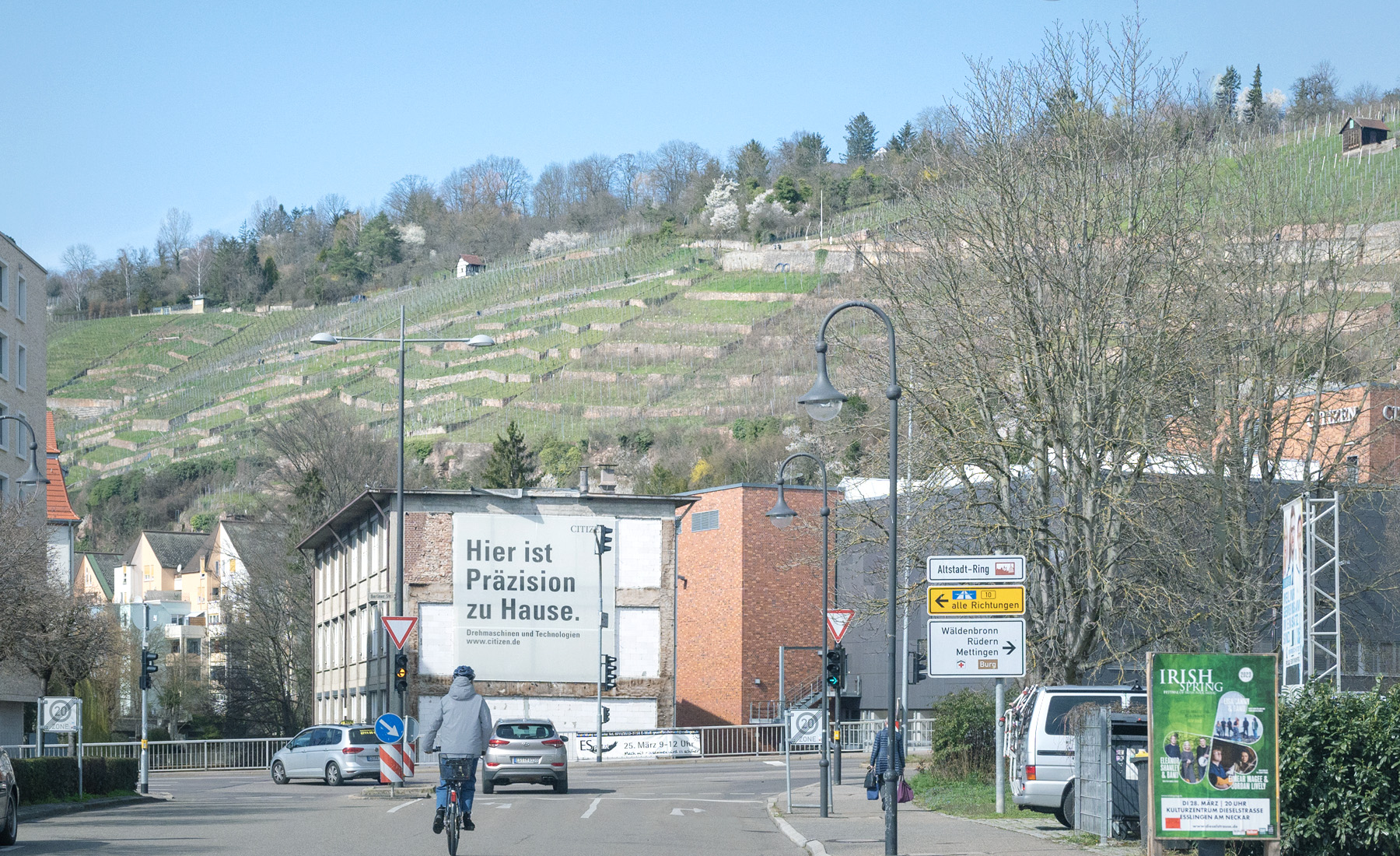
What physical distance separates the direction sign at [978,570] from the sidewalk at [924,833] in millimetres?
2759

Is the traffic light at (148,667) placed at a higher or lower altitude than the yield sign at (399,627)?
lower

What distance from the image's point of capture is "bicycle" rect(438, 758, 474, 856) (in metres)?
13.9

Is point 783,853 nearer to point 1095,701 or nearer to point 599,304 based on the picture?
point 1095,701

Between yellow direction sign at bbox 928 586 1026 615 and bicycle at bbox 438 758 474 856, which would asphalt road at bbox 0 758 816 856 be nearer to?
bicycle at bbox 438 758 474 856

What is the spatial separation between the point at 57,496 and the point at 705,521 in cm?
2806

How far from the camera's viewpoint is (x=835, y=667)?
24281 mm

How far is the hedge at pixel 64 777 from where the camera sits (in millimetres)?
24031

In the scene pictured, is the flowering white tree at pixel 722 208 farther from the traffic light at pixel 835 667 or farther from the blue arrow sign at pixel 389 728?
the traffic light at pixel 835 667

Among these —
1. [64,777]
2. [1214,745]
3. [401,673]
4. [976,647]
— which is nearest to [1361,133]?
[401,673]

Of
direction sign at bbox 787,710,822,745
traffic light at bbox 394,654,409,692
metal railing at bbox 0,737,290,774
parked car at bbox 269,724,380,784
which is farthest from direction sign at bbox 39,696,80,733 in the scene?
metal railing at bbox 0,737,290,774

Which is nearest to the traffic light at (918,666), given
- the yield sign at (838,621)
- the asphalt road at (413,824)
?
the asphalt road at (413,824)

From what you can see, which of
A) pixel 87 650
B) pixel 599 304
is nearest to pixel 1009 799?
pixel 87 650

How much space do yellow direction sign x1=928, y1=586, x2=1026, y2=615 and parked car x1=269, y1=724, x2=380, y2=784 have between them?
72.7 ft

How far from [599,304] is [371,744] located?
110239mm
